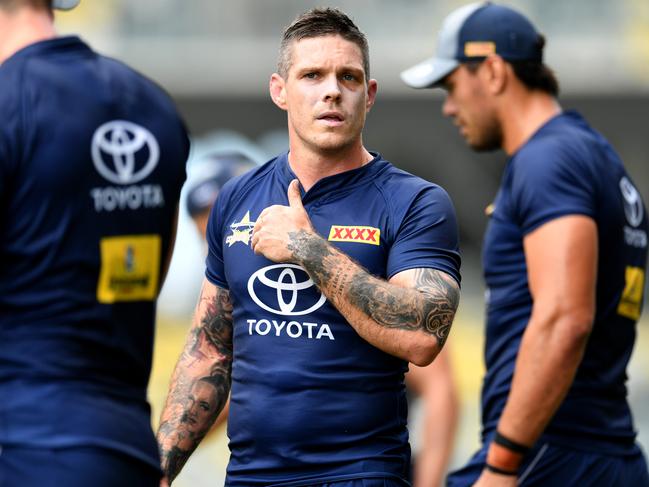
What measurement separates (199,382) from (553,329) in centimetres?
123

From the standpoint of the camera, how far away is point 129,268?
366 centimetres

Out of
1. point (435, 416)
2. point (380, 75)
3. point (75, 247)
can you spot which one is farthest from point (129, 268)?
point (380, 75)

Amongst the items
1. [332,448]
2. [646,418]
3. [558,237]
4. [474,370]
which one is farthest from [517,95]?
[474,370]

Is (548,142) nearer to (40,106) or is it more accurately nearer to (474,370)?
(40,106)

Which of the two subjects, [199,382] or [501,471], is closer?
[199,382]

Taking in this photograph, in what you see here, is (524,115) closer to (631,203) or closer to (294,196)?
(631,203)

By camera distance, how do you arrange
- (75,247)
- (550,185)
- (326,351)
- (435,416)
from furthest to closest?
(435,416) → (550,185) → (326,351) → (75,247)

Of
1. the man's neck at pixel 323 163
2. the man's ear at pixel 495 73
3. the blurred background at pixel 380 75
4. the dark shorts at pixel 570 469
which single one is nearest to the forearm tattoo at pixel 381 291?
the man's neck at pixel 323 163

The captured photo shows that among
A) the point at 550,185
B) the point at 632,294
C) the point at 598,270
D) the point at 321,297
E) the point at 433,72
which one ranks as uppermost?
the point at 433,72

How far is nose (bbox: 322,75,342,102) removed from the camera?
14.5 feet

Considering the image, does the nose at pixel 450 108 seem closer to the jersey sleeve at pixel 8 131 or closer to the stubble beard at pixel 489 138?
the stubble beard at pixel 489 138

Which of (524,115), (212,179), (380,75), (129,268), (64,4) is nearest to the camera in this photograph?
(129,268)

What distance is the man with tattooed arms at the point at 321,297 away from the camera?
4164 millimetres

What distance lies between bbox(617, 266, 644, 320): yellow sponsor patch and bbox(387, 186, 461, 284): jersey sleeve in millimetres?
950
